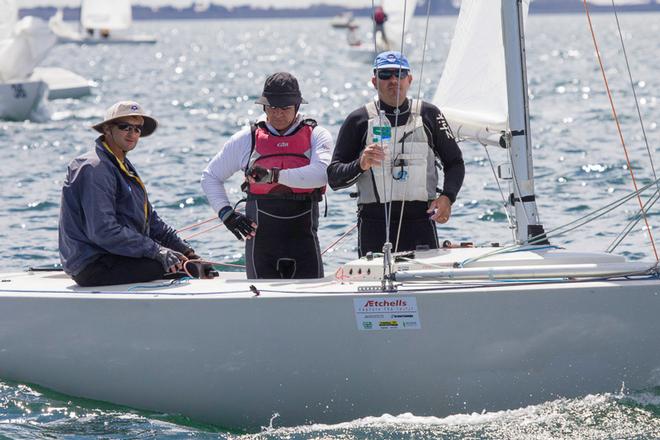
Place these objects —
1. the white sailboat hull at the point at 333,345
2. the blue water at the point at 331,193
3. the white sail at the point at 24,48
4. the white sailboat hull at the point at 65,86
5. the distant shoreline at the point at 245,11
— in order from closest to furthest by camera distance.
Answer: the white sailboat hull at the point at 333,345 → the blue water at the point at 331,193 → the white sail at the point at 24,48 → the white sailboat hull at the point at 65,86 → the distant shoreline at the point at 245,11

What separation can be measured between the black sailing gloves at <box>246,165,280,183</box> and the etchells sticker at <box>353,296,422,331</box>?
2.60ft

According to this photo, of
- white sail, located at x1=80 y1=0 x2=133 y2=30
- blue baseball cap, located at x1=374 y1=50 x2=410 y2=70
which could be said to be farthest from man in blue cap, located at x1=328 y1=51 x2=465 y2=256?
white sail, located at x1=80 y1=0 x2=133 y2=30

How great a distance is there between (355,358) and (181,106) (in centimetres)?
2021

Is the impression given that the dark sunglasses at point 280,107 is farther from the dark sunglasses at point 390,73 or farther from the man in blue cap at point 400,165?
the dark sunglasses at point 390,73

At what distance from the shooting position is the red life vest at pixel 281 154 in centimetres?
551

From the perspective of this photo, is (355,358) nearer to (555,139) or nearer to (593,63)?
(555,139)

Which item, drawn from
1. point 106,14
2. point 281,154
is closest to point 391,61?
point 281,154

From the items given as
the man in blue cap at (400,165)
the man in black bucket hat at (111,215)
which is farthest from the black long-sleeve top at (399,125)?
the man in black bucket hat at (111,215)

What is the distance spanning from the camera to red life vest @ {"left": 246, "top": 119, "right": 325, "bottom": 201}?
551cm

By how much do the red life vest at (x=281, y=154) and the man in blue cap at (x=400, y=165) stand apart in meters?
0.15

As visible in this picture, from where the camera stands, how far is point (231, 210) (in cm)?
544

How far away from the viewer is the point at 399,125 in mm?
5492

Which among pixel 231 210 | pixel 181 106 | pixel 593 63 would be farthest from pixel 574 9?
pixel 231 210

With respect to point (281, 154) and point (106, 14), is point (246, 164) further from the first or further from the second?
point (106, 14)
